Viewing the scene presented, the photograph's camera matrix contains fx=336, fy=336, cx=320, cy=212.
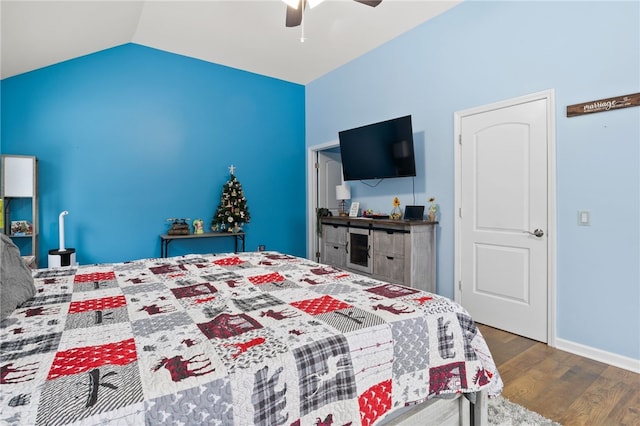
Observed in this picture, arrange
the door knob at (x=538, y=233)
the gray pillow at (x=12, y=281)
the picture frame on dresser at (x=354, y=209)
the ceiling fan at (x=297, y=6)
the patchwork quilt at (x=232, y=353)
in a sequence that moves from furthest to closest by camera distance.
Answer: the picture frame on dresser at (x=354, y=209) → the door knob at (x=538, y=233) → the ceiling fan at (x=297, y=6) → the gray pillow at (x=12, y=281) → the patchwork quilt at (x=232, y=353)

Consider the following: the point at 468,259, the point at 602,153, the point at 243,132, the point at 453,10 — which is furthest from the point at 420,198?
the point at 243,132

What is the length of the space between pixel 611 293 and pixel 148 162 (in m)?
4.76

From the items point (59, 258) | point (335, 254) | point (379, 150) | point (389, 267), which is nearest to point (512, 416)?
point (389, 267)

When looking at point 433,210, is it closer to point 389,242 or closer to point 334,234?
point 389,242

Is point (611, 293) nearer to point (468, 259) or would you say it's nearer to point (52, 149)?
point (468, 259)

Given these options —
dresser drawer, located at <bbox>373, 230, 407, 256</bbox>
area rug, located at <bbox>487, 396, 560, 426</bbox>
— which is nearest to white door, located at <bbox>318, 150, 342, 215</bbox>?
dresser drawer, located at <bbox>373, 230, 407, 256</bbox>

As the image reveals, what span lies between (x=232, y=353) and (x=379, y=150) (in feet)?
10.9

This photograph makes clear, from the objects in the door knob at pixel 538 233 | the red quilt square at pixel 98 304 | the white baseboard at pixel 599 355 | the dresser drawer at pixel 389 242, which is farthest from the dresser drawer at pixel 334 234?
the red quilt square at pixel 98 304

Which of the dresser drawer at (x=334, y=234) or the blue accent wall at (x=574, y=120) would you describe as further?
the dresser drawer at (x=334, y=234)

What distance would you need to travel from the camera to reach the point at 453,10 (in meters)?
3.34

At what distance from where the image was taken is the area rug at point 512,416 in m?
1.75

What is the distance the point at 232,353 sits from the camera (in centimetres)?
99

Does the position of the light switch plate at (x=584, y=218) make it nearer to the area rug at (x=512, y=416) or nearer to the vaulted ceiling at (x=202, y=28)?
the area rug at (x=512, y=416)

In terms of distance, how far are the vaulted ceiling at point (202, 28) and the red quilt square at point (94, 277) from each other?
2.12m
